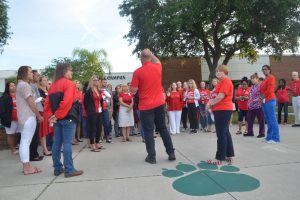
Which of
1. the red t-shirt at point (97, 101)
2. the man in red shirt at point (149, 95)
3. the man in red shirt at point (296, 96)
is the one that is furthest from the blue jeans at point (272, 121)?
the man in red shirt at point (296, 96)

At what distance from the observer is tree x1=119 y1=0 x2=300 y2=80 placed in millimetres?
20750

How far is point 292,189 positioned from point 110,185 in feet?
8.05

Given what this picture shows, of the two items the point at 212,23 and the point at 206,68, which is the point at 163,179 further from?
the point at 206,68

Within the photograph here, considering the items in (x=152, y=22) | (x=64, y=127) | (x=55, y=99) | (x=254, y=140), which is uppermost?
(x=152, y=22)

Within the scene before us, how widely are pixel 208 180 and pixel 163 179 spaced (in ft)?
2.17

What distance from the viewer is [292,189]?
4.11 m

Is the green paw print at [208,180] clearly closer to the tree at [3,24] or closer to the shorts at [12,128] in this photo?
the shorts at [12,128]

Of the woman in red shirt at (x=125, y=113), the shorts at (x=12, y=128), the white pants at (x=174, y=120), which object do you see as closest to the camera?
the shorts at (x=12, y=128)

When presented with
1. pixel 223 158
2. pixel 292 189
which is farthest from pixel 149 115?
pixel 292 189

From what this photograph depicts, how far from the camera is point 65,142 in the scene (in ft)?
17.0

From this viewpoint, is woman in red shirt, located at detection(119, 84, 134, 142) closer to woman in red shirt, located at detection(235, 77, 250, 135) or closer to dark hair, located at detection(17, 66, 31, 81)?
woman in red shirt, located at detection(235, 77, 250, 135)

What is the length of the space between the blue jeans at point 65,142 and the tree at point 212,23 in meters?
16.3

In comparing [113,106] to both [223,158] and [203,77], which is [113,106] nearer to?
[223,158]

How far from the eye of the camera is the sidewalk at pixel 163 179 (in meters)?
4.11
